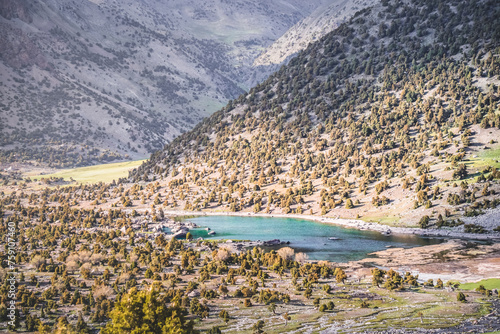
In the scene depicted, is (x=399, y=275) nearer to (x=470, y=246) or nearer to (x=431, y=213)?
(x=470, y=246)

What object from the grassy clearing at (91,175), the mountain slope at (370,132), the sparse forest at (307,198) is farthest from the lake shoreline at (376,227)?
the grassy clearing at (91,175)

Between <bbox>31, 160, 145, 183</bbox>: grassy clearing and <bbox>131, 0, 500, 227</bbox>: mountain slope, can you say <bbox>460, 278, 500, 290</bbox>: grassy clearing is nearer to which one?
<bbox>131, 0, 500, 227</bbox>: mountain slope

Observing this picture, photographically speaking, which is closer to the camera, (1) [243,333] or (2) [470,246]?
(1) [243,333]

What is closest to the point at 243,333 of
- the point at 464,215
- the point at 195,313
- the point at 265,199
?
the point at 195,313

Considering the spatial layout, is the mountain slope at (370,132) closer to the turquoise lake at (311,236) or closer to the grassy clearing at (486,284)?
the turquoise lake at (311,236)

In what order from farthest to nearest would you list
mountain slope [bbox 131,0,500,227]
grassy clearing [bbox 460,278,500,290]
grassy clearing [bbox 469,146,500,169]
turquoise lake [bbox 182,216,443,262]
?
1. mountain slope [bbox 131,0,500,227]
2. grassy clearing [bbox 469,146,500,169]
3. turquoise lake [bbox 182,216,443,262]
4. grassy clearing [bbox 460,278,500,290]

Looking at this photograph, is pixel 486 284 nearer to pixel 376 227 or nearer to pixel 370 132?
pixel 376 227

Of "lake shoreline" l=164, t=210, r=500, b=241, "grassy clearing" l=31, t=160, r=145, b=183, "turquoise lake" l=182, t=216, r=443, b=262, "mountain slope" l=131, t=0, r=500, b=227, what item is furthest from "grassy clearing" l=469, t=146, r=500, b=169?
"grassy clearing" l=31, t=160, r=145, b=183
